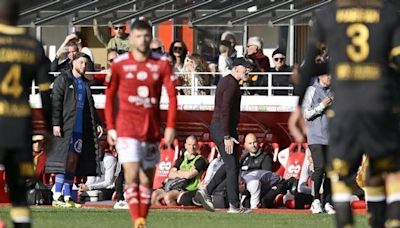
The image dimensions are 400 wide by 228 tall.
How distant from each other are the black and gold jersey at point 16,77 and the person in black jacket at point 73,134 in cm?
855

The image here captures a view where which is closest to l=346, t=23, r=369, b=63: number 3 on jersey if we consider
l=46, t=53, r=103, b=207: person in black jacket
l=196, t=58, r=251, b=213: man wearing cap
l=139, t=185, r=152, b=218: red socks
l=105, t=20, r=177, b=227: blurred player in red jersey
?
l=105, t=20, r=177, b=227: blurred player in red jersey

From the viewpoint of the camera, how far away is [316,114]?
851 inches

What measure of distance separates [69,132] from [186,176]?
208 cm

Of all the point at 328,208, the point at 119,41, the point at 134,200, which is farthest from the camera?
the point at 119,41

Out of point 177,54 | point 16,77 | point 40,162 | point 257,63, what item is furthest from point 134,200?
point 177,54

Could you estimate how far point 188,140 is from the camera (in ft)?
77.0

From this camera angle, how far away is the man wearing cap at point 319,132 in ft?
70.1

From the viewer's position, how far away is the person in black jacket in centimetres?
2230

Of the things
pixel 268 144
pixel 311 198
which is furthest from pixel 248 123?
pixel 311 198

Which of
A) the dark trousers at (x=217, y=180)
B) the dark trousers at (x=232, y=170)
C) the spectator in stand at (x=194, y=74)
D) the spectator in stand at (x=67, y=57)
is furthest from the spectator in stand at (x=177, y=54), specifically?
the dark trousers at (x=232, y=170)

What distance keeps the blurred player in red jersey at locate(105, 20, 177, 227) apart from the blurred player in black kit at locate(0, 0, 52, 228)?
2225mm

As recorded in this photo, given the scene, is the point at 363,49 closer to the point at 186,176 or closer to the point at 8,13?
the point at 8,13

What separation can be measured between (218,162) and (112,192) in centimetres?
234

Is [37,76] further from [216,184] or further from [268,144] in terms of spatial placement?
[268,144]
